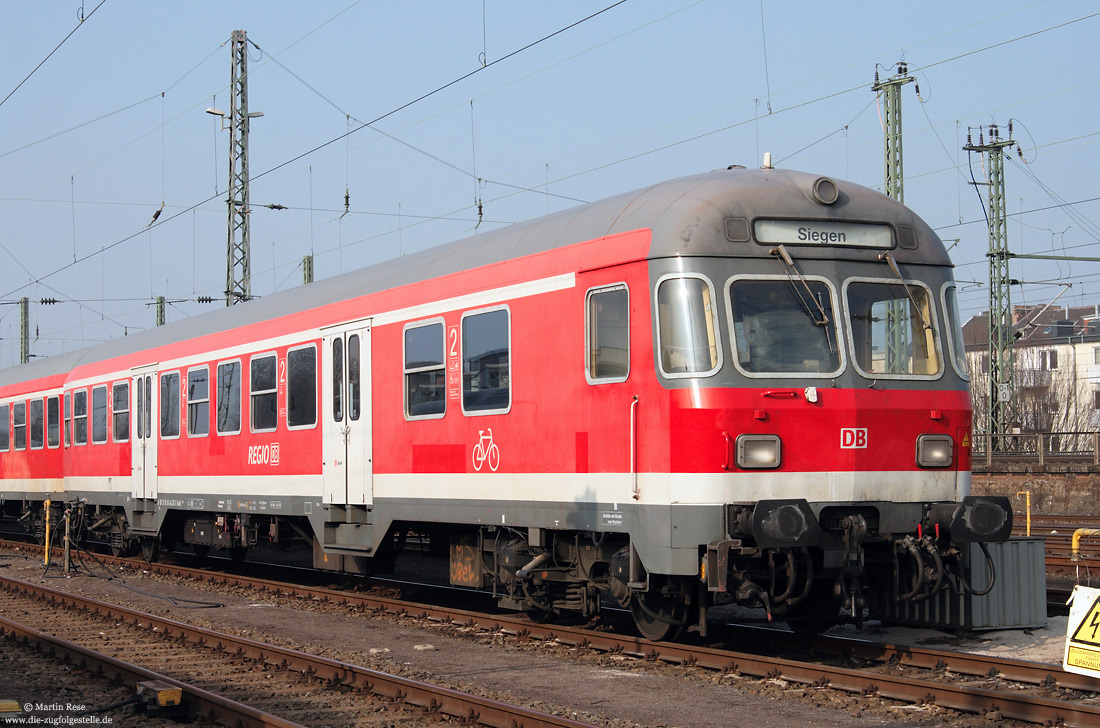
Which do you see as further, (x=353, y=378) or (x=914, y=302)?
(x=353, y=378)

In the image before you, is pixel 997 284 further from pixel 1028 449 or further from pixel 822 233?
pixel 822 233

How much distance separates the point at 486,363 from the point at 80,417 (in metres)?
13.3

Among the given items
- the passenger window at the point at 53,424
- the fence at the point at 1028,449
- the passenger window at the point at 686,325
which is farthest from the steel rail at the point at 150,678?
the fence at the point at 1028,449

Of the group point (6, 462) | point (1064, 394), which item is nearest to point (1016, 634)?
point (6, 462)

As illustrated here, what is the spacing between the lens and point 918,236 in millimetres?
10102

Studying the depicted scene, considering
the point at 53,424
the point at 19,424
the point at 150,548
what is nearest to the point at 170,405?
the point at 150,548

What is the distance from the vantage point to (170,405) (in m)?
18.4

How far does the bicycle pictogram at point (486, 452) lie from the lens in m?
11.3

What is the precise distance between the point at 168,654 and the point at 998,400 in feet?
109

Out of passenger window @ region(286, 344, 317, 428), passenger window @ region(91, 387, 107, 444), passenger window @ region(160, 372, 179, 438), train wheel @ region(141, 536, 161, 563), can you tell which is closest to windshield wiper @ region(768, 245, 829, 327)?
passenger window @ region(286, 344, 317, 428)

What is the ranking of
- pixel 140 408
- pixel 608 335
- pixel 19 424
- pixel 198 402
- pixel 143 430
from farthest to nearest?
pixel 19 424, pixel 140 408, pixel 143 430, pixel 198 402, pixel 608 335

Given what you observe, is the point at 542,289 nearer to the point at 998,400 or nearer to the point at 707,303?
the point at 707,303

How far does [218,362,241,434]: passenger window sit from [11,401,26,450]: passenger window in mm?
10519

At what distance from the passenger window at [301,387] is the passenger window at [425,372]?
226 centimetres
